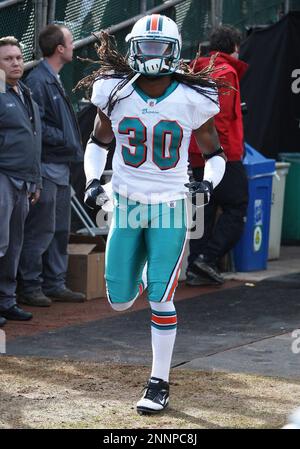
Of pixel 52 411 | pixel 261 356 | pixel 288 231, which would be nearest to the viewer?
pixel 52 411

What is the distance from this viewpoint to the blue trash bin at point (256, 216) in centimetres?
1070

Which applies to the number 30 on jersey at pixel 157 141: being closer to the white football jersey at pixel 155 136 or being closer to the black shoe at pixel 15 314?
the white football jersey at pixel 155 136

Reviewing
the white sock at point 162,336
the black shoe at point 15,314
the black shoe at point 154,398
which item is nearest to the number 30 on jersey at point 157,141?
the white sock at point 162,336

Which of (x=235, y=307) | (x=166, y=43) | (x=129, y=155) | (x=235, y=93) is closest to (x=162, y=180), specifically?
(x=129, y=155)

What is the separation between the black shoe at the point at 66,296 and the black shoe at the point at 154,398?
322 cm

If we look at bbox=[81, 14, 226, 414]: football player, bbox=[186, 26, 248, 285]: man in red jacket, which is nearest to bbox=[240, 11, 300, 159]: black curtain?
bbox=[186, 26, 248, 285]: man in red jacket

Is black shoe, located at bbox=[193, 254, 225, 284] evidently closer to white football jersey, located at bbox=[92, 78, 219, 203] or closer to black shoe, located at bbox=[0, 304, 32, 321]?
black shoe, located at bbox=[0, 304, 32, 321]

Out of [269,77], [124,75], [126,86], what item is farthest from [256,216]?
[126,86]

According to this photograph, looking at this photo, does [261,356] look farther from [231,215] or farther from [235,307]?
[231,215]

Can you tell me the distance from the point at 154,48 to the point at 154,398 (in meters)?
1.89

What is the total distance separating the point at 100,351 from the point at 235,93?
10.7ft

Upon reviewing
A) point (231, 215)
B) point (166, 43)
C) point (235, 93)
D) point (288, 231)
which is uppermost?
point (166, 43)

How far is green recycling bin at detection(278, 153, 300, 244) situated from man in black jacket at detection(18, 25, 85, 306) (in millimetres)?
4028

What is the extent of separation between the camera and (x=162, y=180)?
20.0ft
